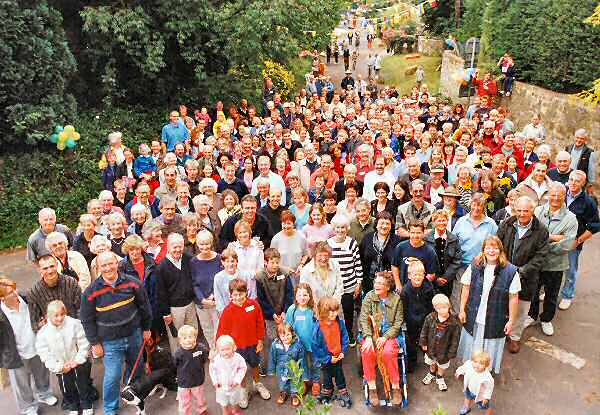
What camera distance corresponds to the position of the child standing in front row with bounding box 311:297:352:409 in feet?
18.0

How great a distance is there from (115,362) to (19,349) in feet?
3.34

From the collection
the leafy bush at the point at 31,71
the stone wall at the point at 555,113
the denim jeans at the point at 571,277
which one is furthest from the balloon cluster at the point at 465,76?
the leafy bush at the point at 31,71

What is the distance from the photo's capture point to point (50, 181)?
444 inches

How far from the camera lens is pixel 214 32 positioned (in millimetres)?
13094

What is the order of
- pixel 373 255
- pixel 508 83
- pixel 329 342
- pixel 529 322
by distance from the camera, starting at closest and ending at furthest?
pixel 329 342 → pixel 373 255 → pixel 529 322 → pixel 508 83

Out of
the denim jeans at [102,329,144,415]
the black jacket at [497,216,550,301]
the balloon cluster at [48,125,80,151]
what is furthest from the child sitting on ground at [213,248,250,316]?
the balloon cluster at [48,125,80,151]

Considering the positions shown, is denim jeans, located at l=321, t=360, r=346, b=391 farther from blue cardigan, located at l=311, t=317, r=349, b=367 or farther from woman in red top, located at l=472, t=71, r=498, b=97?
woman in red top, located at l=472, t=71, r=498, b=97

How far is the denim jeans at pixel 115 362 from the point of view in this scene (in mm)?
5484

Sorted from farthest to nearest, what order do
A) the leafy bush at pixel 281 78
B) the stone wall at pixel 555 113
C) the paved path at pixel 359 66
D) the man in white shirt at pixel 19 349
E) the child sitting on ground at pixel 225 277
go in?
the paved path at pixel 359 66 → the leafy bush at pixel 281 78 → the stone wall at pixel 555 113 → the child sitting on ground at pixel 225 277 → the man in white shirt at pixel 19 349

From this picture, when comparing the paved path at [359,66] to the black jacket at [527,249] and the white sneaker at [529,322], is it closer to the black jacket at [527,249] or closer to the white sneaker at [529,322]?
the white sneaker at [529,322]

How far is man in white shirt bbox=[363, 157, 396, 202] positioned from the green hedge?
6792 millimetres

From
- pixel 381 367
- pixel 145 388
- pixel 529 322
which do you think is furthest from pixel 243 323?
pixel 529 322

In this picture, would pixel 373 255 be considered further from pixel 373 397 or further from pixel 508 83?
pixel 508 83

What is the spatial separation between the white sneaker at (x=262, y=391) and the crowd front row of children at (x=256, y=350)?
0.04 ft
